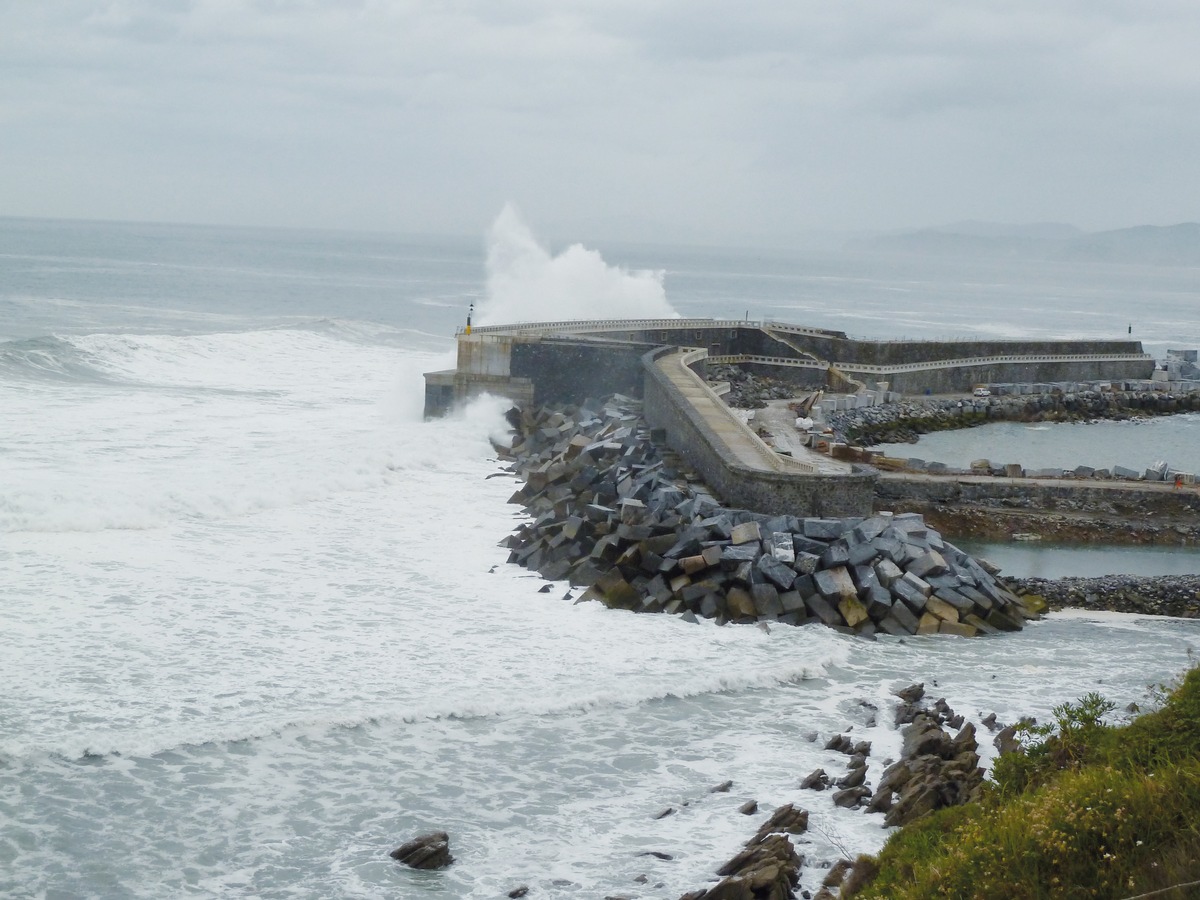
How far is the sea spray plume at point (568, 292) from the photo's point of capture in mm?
36812

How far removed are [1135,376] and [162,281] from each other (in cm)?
4522

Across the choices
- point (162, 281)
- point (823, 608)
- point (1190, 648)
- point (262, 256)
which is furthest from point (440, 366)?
point (262, 256)

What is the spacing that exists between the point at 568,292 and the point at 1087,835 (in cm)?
3376

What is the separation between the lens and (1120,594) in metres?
12.8

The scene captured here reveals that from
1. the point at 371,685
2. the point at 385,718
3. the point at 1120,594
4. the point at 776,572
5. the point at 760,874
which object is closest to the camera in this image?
the point at 760,874

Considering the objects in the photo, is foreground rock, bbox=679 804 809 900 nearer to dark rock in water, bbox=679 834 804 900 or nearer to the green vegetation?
dark rock in water, bbox=679 834 804 900

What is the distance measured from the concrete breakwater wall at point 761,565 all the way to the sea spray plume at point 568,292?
74.4 feet

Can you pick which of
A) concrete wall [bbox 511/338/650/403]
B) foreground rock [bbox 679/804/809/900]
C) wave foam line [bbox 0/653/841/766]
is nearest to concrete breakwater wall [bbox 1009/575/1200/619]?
wave foam line [bbox 0/653/841/766]

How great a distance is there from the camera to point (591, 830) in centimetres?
702

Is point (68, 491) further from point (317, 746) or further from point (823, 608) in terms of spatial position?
point (823, 608)

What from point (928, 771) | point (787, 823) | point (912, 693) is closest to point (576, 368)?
point (912, 693)

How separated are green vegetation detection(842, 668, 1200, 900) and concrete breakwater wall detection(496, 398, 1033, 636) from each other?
5.35 meters

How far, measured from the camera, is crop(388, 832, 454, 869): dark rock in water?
6.53m

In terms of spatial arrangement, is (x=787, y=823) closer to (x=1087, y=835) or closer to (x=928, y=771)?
(x=928, y=771)
